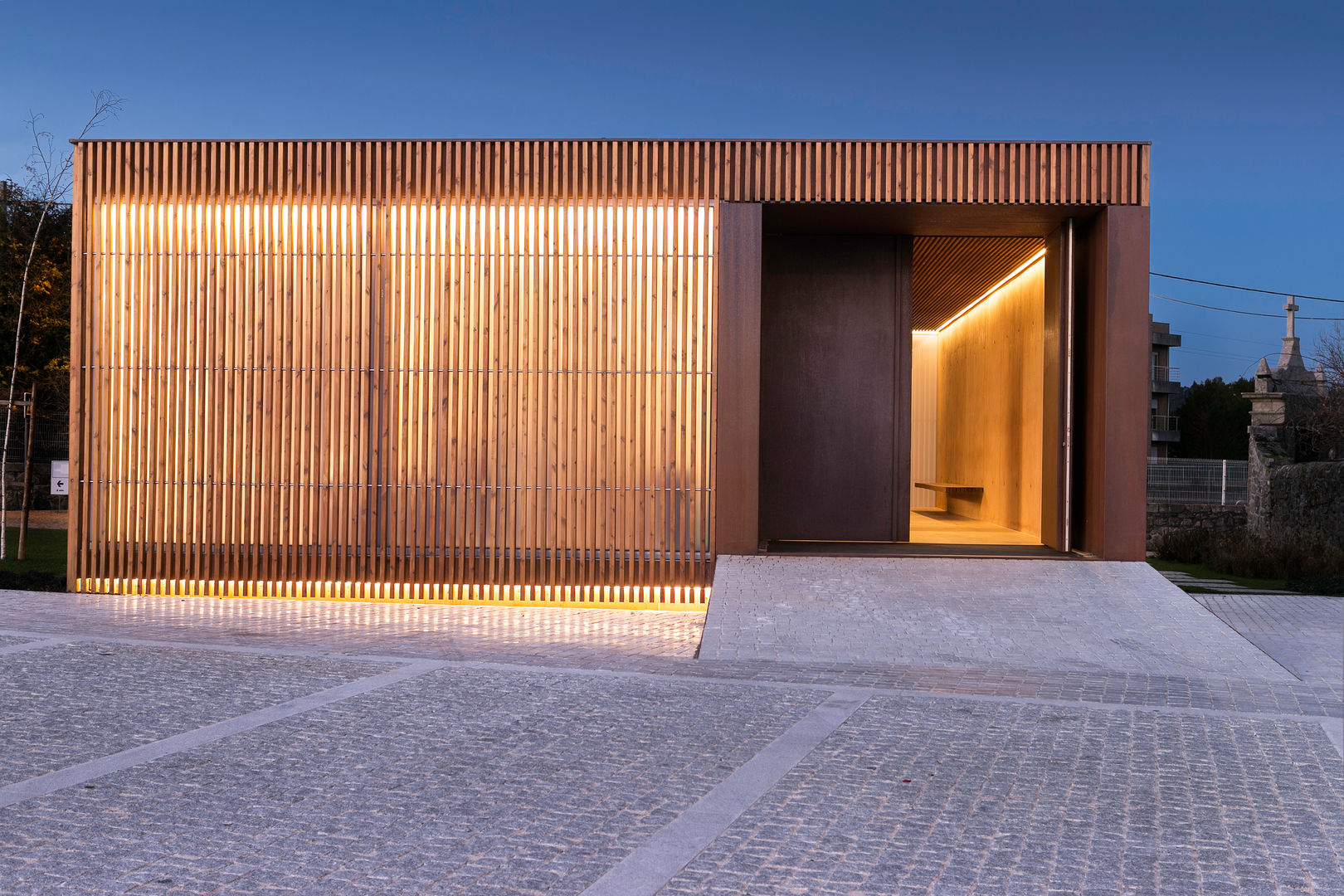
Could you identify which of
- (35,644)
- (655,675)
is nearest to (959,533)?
(655,675)

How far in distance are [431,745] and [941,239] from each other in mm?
9245

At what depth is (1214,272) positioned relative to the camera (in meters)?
103

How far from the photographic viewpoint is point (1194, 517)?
2333 cm

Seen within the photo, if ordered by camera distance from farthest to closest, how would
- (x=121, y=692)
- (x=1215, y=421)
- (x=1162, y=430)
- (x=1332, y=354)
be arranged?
(x=1215, y=421), (x=1162, y=430), (x=1332, y=354), (x=121, y=692)

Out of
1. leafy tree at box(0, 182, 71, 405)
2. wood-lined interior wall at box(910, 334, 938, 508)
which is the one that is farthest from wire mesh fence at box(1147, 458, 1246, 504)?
leafy tree at box(0, 182, 71, 405)

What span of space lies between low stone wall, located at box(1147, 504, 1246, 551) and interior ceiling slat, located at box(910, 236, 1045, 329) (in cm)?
902

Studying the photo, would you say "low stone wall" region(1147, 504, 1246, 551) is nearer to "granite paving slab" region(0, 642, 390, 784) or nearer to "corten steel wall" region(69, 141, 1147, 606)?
"corten steel wall" region(69, 141, 1147, 606)

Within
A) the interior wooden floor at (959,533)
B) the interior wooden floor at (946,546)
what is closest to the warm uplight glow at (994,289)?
the interior wooden floor at (959,533)

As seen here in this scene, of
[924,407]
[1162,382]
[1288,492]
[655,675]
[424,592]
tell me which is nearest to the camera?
[655,675]

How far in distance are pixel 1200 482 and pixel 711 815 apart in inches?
905

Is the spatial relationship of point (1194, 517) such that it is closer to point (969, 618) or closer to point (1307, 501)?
point (1307, 501)

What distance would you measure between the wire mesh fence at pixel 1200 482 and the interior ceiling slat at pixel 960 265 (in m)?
9.93

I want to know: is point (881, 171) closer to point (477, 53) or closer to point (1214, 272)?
point (477, 53)

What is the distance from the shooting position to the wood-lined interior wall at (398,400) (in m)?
10.7
